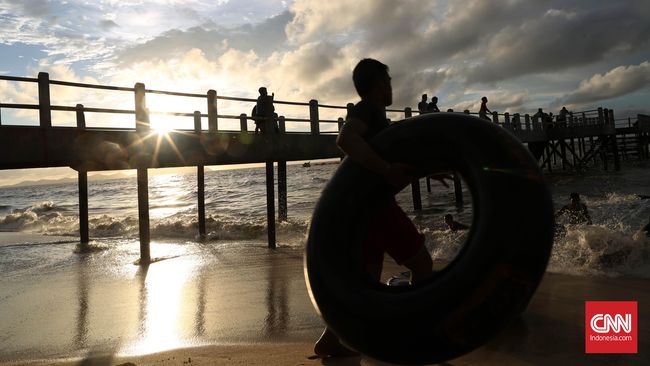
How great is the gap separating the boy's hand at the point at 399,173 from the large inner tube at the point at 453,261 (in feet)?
0.14

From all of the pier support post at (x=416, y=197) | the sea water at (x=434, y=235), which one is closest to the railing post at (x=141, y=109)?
the sea water at (x=434, y=235)

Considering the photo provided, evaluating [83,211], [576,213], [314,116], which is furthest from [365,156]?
[83,211]

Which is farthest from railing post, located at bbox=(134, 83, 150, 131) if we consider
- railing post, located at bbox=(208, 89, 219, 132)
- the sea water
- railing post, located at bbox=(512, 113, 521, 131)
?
railing post, located at bbox=(512, 113, 521, 131)

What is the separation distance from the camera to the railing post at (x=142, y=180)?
27.0ft

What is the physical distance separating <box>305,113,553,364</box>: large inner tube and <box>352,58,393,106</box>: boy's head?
0.29 meters

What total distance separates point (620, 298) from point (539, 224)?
4.39 m

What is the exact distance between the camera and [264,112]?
1042 cm

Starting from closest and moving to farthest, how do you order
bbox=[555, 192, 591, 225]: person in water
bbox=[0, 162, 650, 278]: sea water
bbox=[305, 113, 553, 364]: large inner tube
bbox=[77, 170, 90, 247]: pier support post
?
bbox=[305, 113, 553, 364]: large inner tube, bbox=[0, 162, 650, 278]: sea water, bbox=[555, 192, 591, 225]: person in water, bbox=[77, 170, 90, 247]: pier support post

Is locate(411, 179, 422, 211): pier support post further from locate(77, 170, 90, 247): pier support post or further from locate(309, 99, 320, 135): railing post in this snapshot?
locate(77, 170, 90, 247): pier support post

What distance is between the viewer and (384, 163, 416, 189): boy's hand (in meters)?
2.18

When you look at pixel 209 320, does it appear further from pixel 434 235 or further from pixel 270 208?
pixel 434 235

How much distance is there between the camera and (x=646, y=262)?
6.82 m

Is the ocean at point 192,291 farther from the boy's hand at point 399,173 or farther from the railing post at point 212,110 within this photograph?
the railing post at point 212,110

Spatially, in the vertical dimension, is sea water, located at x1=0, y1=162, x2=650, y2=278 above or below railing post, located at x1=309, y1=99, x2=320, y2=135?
below
